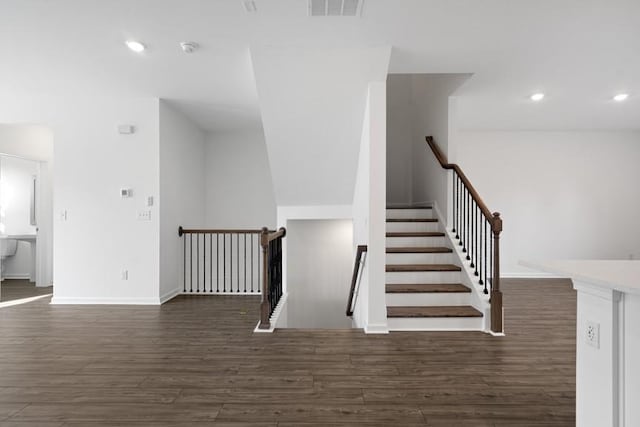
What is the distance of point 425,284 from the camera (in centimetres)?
431

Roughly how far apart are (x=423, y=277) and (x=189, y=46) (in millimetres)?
3493

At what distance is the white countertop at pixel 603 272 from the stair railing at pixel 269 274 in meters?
2.66

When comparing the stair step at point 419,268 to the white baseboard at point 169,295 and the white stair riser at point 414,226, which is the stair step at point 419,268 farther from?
the white baseboard at point 169,295

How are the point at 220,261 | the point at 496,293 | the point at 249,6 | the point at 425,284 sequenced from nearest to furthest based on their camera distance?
the point at 249,6 < the point at 496,293 < the point at 425,284 < the point at 220,261

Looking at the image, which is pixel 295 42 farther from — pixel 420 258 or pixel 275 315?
pixel 275 315

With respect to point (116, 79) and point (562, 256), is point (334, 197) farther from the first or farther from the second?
point (562, 256)

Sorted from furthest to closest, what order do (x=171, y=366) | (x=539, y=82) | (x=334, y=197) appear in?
(x=334, y=197) → (x=539, y=82) → (x=171, y=366)

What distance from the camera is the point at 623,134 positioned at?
6934 mm

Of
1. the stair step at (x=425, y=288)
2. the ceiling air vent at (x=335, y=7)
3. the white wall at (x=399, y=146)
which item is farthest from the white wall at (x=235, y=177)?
the ceiling air vent at (x=335, y=7)

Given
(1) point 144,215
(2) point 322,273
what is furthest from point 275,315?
(2) point 322,273

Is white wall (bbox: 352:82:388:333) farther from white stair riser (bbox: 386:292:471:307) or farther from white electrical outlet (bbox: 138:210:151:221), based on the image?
white electrical outlet (bbox: 138:210:151:221)

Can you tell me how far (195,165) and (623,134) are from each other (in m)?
8.06

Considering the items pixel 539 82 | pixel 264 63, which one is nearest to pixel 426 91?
pixel 539 82

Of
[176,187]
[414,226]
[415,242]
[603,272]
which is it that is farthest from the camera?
[176,187]
